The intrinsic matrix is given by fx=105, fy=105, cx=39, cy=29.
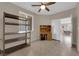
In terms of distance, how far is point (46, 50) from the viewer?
229 centimetres

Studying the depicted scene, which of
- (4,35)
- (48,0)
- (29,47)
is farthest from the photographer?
(29,47)

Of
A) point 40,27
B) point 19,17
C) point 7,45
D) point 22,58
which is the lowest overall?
point 22,58

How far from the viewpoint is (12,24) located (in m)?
2.19

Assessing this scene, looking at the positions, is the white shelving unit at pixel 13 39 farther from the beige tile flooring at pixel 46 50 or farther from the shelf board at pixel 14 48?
the beige tile flooring at pixel 46 50

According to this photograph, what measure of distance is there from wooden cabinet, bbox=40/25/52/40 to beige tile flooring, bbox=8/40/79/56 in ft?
0.31

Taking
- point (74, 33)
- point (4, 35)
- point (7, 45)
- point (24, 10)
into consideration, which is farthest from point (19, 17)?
point (74, 33)

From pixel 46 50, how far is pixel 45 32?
40cm

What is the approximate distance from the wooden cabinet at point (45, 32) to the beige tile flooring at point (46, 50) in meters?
0.10

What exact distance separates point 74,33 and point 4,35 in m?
1.44

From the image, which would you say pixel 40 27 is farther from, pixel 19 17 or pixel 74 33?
pixel 74 33

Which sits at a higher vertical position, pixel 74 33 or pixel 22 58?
pixel 74 33

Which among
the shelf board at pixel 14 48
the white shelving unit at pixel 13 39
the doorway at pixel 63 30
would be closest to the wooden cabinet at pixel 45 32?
the doorway at pixel 63 30

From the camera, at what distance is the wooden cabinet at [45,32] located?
2338 mm

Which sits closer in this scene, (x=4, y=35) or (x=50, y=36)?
(x=4, y=35)
